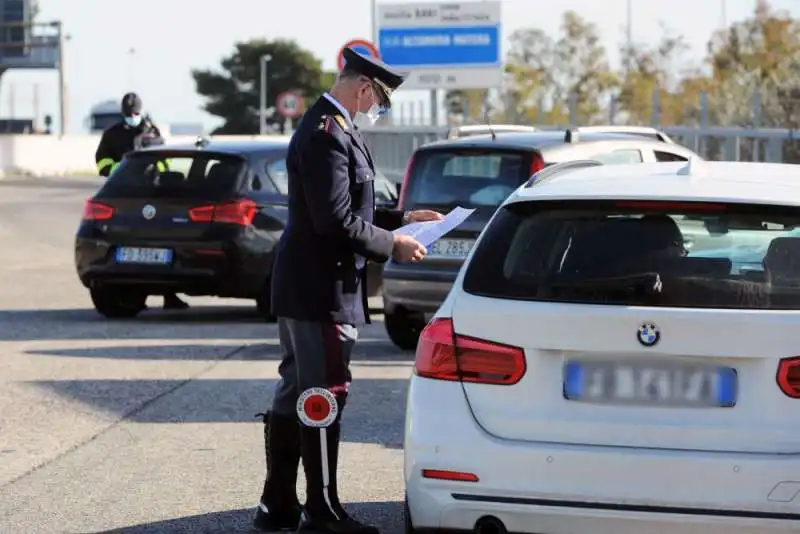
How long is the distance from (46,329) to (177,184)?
1.62 m

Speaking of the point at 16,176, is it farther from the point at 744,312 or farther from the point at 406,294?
the point at 744,312

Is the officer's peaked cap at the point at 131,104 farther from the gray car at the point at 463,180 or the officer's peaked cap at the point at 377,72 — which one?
the officer's peaked cap at the point at 377,72

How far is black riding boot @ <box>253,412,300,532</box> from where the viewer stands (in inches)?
276

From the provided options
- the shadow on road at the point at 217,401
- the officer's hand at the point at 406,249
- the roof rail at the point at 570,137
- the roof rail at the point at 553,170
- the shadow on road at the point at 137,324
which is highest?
the roof rail at the point at 553,170

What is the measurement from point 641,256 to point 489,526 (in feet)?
3.13

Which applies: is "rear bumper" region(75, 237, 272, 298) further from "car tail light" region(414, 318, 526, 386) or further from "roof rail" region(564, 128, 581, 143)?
"car tail light" region(414, 318, 526, 386)

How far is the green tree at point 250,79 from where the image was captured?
142 meters

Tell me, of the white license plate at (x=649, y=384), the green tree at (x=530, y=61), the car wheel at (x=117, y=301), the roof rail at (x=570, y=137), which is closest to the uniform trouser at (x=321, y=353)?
the white license plate at (x=649, y=384)

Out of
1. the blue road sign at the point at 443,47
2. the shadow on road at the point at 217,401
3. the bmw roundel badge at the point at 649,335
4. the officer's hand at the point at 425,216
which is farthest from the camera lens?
the blue road sign at the point at 443,47

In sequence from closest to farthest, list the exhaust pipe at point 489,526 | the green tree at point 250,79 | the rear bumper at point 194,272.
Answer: the exhaust pipe at point 489,526 → the rear bumper at point 194,272 → the green tree at point 250,79

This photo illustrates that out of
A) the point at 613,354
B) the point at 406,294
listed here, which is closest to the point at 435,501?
the point at 613,354

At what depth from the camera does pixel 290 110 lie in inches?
2749

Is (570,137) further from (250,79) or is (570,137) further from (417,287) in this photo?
(250,79)

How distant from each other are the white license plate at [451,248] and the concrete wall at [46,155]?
51499 millimetres
